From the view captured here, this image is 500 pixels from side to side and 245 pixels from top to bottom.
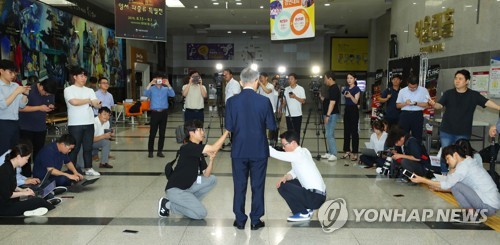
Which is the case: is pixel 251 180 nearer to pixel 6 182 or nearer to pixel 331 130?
pixel 6 182

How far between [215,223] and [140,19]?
21.9 ft

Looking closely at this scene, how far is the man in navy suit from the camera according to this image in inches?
136

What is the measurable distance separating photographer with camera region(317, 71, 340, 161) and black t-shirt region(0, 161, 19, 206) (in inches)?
182

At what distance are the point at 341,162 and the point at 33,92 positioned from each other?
4.57 meters

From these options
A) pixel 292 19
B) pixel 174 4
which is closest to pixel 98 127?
pixel 292 19

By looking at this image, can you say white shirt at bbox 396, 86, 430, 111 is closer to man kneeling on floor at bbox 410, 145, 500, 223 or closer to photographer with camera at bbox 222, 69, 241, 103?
man kneeling on floor at bbox 410, 145, 500, 223

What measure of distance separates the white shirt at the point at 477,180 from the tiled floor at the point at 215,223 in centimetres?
28

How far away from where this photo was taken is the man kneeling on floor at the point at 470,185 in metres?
3.82

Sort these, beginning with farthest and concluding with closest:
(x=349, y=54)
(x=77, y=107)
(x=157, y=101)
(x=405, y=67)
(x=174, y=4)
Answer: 1. (x=349, y=54)
2. (x=174, y=4)
3. (x=405, y=67)
4. (x=157, y=101)
5. (x=77, y=107)

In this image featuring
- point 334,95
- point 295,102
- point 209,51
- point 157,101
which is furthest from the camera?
point 209,51

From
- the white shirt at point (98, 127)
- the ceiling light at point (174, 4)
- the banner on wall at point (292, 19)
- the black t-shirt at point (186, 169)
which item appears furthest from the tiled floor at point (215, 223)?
the ceiling light at point (174, 4)

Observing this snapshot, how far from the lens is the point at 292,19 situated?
27.7 feet

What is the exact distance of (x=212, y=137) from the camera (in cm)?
1035

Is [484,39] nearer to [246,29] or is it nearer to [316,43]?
[246,29]
